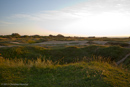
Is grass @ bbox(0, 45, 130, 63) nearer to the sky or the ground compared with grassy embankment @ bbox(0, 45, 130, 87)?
nearer to the ground

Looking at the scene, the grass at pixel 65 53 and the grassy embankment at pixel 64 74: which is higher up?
the grassy embankment at pixel 64 74

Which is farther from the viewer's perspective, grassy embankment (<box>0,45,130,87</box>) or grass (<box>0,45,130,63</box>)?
grass (<box>0,45,130,63</box>)

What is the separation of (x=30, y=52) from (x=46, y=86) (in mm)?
13148

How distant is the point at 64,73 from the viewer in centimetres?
604

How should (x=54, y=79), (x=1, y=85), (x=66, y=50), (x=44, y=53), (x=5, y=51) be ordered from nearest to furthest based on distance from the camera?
(x=1, y=85) → (x=54, y=79) → (x=5, y=51) → (x=44, y=53) → (x=66, y=50)

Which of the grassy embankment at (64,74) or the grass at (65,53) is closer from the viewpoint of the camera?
the grassy embankment at (64,74)

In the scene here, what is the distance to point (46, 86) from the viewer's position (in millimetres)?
4449

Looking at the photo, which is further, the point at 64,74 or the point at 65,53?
the point at 65,53

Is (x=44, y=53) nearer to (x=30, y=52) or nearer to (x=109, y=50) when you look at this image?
(x=30, y=52)

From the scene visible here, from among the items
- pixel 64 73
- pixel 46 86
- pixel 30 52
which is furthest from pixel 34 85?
pixel 30 52

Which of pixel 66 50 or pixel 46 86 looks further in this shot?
pixel 66 50

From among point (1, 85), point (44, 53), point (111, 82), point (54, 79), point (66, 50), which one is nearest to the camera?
point (1, 85)

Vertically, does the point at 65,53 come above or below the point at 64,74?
below

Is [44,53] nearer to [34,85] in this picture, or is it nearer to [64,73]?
[64,73]
